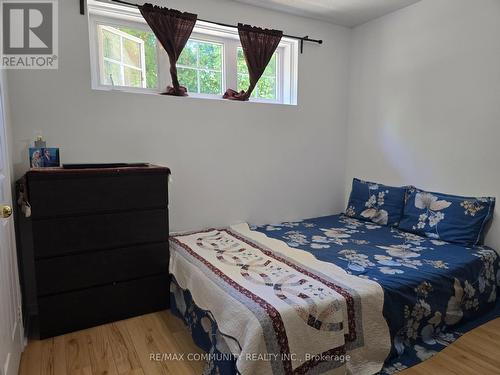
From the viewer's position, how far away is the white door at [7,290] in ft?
4.62

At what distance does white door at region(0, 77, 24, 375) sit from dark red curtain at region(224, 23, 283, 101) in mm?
1720

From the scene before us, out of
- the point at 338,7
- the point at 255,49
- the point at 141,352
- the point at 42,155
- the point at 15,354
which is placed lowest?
the point at 141,352

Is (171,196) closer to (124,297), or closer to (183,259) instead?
(183,259)

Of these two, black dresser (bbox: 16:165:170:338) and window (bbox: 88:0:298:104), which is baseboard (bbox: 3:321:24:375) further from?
window (bbox: 88:0:298:104)

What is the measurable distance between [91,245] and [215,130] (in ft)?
4.29

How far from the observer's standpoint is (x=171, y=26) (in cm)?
241

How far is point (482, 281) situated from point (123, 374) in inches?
89.5

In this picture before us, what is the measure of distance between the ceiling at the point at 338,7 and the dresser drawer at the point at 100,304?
237cm

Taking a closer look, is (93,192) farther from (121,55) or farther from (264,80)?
(264,80)

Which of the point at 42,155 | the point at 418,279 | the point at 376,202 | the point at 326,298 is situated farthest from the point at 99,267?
the point at 376,202

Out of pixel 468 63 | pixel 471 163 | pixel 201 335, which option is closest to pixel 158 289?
pixel 201 335

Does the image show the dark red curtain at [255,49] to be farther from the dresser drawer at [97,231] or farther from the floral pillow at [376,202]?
the floral pillow at [376,202]

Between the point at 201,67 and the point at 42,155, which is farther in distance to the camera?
the point at 201,67

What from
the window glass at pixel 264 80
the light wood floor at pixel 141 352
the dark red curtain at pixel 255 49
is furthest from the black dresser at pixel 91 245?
the window glass at pixel 264 80
